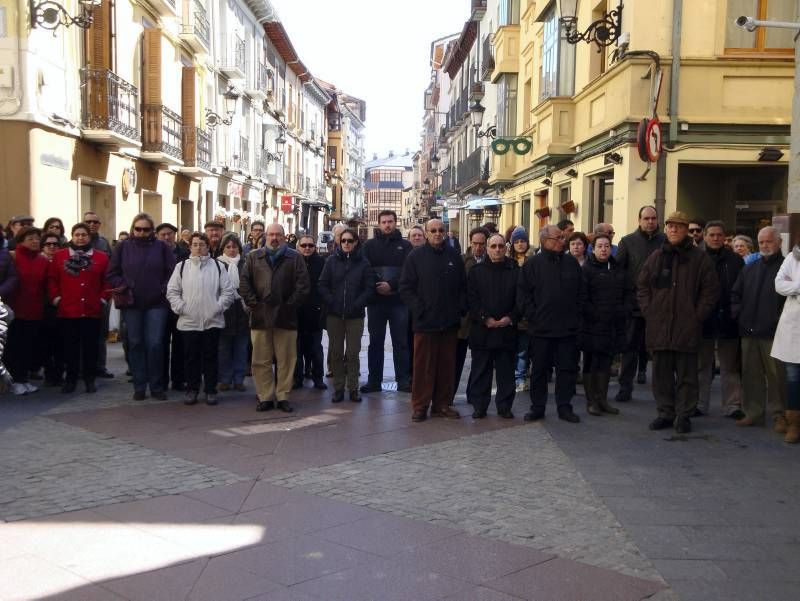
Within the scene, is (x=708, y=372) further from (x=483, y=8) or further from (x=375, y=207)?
(x=375, y=207)

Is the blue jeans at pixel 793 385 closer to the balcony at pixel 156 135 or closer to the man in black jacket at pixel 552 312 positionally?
the man in black jacket at pixel 552 312

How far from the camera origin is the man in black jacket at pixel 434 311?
27.8 ft

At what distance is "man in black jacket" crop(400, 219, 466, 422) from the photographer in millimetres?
8477

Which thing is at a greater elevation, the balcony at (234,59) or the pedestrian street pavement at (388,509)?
the balcony at (234,59)

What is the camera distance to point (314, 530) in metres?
5.16

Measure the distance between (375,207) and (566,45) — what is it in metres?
127

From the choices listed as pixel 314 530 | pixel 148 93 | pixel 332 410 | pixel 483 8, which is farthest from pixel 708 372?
pixel 483 8

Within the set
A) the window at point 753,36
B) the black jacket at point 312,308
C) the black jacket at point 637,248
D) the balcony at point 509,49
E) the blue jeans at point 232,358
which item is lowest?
the blue jeans at point 232,358

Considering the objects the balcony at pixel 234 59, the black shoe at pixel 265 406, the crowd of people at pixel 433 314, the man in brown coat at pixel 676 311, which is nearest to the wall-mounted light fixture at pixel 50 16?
the crowd of people at pixel 433 314

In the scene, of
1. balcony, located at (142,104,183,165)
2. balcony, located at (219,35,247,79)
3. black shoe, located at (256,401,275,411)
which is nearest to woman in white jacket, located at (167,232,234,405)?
black shoe, located at (256,401,275,411)

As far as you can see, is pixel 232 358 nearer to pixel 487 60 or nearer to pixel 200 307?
pixel 200 307

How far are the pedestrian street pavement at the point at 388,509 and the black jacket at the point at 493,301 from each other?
851 millimetres

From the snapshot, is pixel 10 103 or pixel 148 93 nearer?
pixel 10 103

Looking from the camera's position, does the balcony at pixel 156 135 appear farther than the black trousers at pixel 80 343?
Yes
